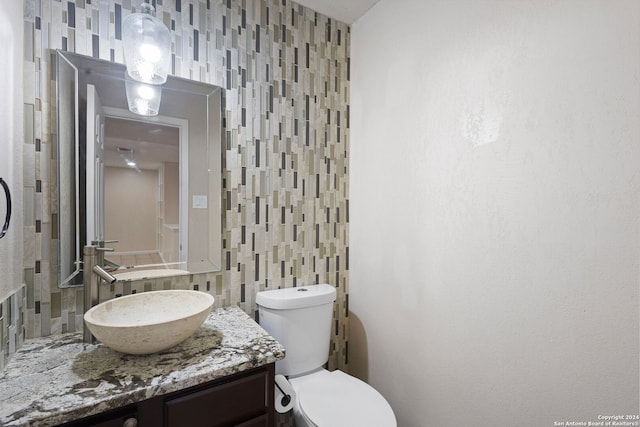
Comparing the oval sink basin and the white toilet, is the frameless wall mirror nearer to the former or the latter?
the oval sink basin

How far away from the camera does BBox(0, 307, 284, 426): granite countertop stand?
752mm

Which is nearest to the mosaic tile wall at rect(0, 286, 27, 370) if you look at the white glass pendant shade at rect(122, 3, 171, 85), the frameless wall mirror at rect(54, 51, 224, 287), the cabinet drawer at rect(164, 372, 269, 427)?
the frameless wall mirror at rect(54, 51, 224, 287)

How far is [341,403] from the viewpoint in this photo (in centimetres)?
129

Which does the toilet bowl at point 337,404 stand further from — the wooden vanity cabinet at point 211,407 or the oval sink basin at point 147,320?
the oval sink basin at point 147,320

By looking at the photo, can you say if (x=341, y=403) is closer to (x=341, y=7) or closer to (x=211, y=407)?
(x=211, y=407)

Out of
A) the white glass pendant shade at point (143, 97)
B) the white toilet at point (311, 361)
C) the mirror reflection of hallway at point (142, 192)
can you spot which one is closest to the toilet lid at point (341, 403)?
the white toilet at point (311, 361)

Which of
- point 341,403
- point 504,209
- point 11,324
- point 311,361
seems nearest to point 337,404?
point 341,403

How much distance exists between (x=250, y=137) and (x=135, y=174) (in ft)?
1.85

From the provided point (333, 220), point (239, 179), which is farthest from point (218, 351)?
point (333, 220)

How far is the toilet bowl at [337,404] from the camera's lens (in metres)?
1.17

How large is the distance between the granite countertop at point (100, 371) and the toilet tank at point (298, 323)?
0.91ft

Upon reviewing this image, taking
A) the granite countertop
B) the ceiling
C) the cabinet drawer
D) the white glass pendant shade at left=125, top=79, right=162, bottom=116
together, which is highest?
the ceiling

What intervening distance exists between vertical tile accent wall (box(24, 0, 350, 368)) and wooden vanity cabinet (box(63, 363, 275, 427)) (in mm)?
577

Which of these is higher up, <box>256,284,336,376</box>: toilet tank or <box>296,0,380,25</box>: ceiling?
<box>296,0,380,25</box>: ceiling
